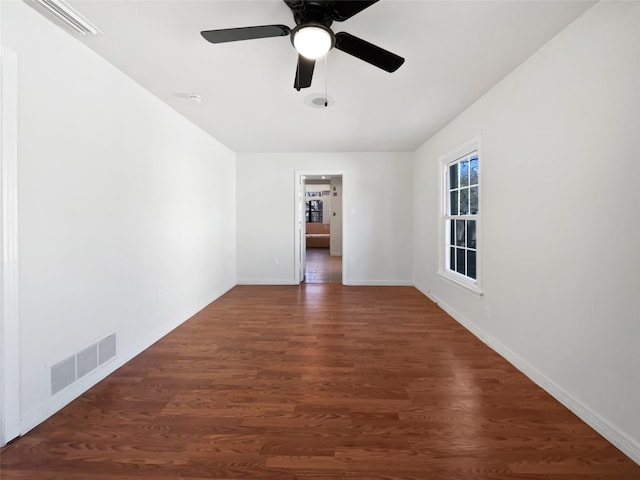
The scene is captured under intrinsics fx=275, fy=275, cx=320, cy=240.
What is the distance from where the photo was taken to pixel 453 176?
3.58 metres

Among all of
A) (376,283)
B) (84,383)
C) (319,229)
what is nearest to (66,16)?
(84,383)

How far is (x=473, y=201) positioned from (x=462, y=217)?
0.24 m

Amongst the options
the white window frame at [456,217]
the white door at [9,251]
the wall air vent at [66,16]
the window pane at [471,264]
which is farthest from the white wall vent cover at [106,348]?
the window pane at [471,264]

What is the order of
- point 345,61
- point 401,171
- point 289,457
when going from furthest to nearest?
point 401,171 → point 345,61 → point 289,457

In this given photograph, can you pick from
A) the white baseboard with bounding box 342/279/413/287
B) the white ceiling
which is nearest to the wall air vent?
the white ceiling

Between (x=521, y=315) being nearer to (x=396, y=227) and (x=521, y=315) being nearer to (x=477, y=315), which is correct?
(x=477, y=315)

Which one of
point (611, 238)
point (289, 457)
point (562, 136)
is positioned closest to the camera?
point (289, 457)

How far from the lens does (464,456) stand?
1.33m

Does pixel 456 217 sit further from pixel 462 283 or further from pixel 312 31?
pixel 312 31

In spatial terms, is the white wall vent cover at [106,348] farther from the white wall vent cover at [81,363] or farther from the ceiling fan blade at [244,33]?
the ceiling fan blade at [244,33]

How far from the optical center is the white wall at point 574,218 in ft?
4.46

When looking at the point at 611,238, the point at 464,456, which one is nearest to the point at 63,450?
the point at 464,456

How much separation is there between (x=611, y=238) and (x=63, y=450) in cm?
298

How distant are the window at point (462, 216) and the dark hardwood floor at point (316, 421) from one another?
0.91 m
